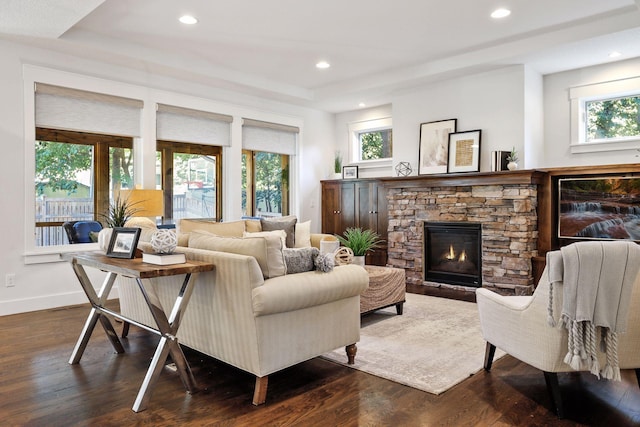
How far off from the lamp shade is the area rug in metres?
2.46

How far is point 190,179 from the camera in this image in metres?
6.25

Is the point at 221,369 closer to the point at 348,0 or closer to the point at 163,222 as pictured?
the point at 348,0

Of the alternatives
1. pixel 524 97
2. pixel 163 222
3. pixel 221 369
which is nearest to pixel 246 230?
pixel 163 222

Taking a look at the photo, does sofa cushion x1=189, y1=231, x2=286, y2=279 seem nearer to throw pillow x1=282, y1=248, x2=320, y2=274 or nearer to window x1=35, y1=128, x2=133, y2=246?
throw pillow x1=282, y1=248, x2=320, y2=274

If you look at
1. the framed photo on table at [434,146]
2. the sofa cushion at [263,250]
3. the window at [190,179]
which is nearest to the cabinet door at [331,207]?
the framed photo on table at [434,146]

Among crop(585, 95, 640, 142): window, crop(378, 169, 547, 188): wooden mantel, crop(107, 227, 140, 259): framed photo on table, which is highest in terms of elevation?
crop(585, 95, 640, 142): window

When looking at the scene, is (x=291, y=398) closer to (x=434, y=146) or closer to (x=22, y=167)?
(x=22, y=167)

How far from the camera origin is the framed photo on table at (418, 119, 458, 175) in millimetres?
5912

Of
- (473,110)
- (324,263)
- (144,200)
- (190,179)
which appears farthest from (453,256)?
(144,200)

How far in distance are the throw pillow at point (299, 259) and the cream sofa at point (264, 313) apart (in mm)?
61

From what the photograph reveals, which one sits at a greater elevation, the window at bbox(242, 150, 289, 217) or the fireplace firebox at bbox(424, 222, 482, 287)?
the window at bbox(242, 150, 289, 217)

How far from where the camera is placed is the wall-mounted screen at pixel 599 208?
4812 millimetres

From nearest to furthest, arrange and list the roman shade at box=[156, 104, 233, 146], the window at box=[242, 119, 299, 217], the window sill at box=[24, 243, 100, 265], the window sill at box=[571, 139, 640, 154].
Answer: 1. the window sill at box=[24, 243, 100, 265]
2. the window sill at box=[571, 139, 640, 154]
3. the roman shade at box=[156, 104, 233, 146]
4. the window at box=[242, 119, 299, 217]

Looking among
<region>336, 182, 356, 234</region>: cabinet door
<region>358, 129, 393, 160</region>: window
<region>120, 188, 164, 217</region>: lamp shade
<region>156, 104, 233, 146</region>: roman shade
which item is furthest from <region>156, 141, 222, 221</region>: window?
<region>358, 129, 393, 160</region>: window
